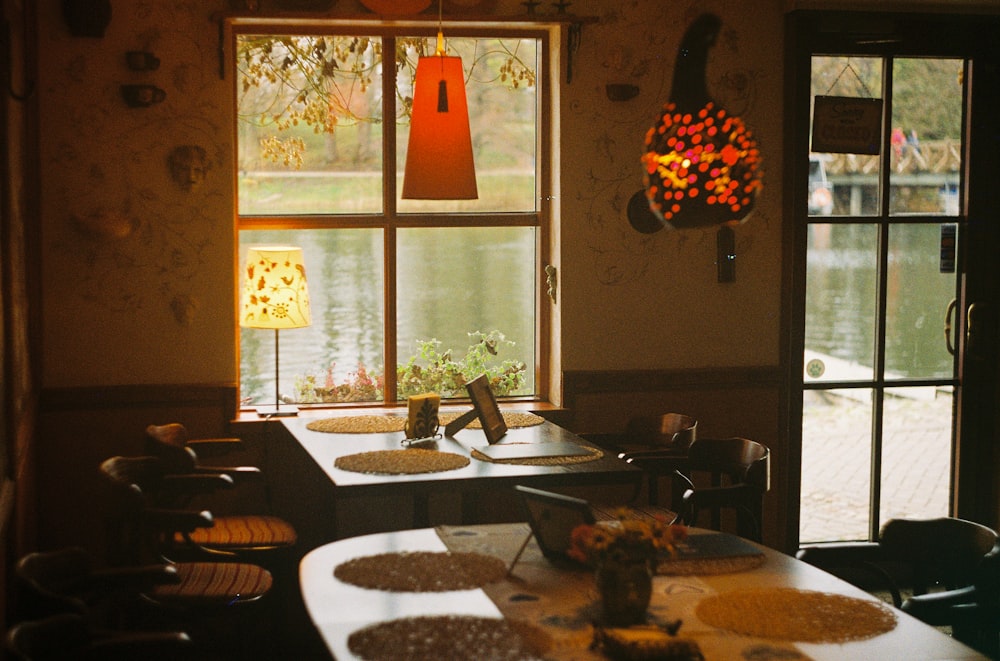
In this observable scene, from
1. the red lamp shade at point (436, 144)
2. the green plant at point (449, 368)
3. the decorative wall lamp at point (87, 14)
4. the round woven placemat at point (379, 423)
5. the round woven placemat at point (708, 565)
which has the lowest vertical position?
the round woven placemat at point (708, 565)

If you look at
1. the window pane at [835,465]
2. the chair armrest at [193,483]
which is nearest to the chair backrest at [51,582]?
the chair armrest at [193,483]

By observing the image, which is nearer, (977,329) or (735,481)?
(735,481)

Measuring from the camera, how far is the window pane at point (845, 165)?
5.61 meters

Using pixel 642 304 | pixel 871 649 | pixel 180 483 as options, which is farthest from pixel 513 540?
pixel 642 304

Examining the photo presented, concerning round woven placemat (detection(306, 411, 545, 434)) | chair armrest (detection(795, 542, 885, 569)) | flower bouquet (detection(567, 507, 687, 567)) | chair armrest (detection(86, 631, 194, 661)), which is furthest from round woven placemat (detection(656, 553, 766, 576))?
round woven placemat (detection(306, 411, 545, 434))

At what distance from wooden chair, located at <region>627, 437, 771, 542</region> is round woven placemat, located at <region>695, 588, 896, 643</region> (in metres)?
1.23

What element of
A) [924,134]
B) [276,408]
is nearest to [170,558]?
[276,408]

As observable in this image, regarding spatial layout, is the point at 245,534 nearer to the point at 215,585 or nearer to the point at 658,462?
the point at 215,585

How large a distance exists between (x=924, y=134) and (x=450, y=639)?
4.28 m

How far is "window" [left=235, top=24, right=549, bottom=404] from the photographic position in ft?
17.5

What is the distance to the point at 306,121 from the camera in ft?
17.5

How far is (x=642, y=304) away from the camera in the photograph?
18.0ft

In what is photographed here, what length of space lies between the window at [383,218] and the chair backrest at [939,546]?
2.35 m

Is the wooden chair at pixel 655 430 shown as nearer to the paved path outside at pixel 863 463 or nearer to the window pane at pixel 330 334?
the paved path outside at pixel 863 463
